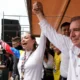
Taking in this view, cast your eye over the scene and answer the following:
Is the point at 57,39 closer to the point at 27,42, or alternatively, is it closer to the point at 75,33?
the point at 75,33

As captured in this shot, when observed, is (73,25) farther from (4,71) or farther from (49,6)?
(4,71)

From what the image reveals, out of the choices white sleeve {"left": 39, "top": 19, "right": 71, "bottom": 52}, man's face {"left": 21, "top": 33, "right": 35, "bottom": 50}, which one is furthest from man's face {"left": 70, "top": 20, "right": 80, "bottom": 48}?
man's face {"left": 21, "top": 33, "right": 35, "bottom": 50}

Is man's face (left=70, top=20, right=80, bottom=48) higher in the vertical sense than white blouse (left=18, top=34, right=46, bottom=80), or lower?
higher

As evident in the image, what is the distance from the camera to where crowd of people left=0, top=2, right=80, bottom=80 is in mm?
1658

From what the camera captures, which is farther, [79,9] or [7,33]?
[7,33]

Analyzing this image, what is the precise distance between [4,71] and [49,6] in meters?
3.65

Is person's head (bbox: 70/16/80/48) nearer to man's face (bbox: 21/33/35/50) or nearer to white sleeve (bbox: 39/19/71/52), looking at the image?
white sleeve (bbox: 39/19/71/52)

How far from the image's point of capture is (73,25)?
1.67 m

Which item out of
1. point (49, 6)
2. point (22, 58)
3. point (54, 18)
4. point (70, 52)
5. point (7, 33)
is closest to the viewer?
point (70, 52)

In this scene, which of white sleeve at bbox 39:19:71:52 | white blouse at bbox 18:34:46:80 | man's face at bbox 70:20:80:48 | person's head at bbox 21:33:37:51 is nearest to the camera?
man's face at bbox 70:20:80:48

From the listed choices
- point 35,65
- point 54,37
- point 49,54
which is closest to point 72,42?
point 54,37

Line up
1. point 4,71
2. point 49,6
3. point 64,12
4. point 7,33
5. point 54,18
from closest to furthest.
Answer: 1. point 49,6
2. point 64,12
3. point 54,18
4. point 4,71
5. point 7,33

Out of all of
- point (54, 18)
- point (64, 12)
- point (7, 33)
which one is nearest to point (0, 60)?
point (7, 33)

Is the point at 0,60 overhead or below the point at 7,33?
below
